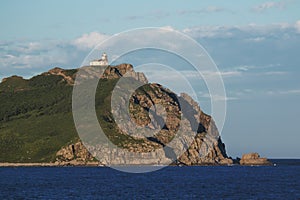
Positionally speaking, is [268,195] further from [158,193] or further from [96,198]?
[96,198]

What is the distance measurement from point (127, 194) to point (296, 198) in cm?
3739

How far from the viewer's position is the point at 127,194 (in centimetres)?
14950

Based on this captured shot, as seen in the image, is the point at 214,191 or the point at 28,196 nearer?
the point at 28,196

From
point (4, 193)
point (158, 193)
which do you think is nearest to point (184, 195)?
point (158, 193)

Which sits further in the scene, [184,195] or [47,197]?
[184,195]

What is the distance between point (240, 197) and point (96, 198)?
30.9m

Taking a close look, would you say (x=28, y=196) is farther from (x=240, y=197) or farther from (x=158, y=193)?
(x=240, y=197)

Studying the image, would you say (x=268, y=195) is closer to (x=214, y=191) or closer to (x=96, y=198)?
(x=214, y=191)

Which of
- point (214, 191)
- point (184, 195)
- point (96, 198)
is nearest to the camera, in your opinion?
point (96, 198)

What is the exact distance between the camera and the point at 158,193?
15188cm

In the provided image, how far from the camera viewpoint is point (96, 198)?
137 m

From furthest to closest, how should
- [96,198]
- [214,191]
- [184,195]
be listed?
[214,191]
[184,195]
[96,198]

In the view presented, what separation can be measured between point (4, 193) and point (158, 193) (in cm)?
3509

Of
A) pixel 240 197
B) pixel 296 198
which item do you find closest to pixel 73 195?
pixel 240 197
